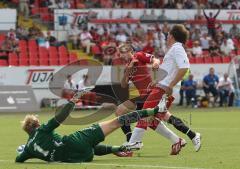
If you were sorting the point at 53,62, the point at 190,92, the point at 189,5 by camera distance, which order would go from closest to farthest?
the point at 53,62 → the point at 190,92 → the point at 189,5

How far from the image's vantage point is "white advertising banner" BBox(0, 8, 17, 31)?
39281mm

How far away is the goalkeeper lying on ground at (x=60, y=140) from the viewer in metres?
12.8

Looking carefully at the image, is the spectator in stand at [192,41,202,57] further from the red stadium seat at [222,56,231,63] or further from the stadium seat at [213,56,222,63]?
the red stadium seat at [222,56,231,63]

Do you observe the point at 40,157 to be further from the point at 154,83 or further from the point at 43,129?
the point at 154,83

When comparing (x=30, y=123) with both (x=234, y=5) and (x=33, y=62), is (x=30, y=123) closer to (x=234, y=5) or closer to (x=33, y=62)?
(x=33, y=62)

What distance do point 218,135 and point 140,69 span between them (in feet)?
17.0

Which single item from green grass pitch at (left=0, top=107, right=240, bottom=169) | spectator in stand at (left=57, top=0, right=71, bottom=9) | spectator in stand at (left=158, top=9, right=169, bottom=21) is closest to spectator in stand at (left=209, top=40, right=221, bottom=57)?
spectator in stand at (left=158, top=9, right=169, bottom=21)

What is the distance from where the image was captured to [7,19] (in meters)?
→ 39.4

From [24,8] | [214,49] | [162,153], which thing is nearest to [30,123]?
[162,153]

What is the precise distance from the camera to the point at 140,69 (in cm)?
1575

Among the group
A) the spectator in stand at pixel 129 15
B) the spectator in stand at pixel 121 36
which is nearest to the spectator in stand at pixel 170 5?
the spectator in stand at pixel 129 15

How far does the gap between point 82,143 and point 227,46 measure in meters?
30.7

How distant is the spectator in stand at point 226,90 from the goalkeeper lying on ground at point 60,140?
975 inches

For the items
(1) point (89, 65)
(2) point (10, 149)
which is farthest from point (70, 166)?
(1) point (89, 65)
